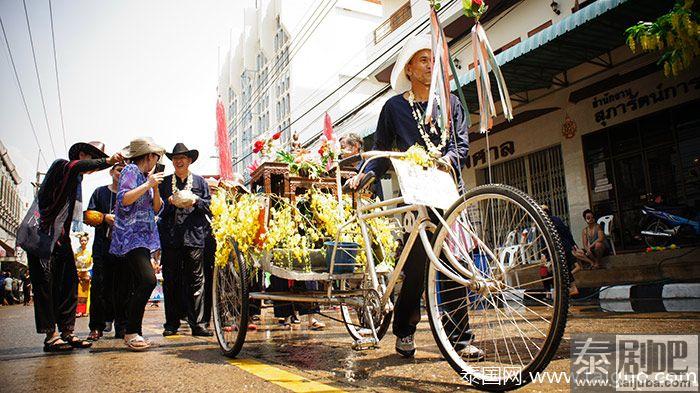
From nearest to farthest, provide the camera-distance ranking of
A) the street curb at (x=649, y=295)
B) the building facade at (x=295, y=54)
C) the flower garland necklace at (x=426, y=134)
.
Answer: the flower garland necklace at (x=426, y=134)
the street curb at (x=649, y=295)
the building facade at (x=295, y=54)

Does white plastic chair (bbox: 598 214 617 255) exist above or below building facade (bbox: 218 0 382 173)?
below

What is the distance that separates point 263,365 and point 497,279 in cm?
170

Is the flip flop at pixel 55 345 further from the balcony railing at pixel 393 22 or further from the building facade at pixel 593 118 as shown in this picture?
the balcony railing at pixel 393 22

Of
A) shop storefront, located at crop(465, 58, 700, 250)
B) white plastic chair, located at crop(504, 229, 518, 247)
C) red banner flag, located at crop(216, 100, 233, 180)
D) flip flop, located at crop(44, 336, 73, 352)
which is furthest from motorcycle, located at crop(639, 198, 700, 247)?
red banner flag, located at crop(216, 100, 233, 180)

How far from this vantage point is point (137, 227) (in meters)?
4.50

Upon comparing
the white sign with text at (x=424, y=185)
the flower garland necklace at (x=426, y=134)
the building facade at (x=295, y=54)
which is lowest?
the white sign with text at (x=424, y=185)

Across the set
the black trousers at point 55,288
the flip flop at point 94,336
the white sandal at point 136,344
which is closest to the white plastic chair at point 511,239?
the white sandal at point 136,344

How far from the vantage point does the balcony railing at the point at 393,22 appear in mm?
21641

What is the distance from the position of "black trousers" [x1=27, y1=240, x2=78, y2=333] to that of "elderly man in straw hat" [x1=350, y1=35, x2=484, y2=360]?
3.04 meters

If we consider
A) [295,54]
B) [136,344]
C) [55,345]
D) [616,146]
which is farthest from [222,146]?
[295,54]

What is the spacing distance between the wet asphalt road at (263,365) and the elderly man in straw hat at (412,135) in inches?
10.9

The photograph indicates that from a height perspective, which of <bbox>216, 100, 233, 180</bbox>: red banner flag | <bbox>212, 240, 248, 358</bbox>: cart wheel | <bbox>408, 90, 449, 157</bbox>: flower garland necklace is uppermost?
<bbox>216, 100, 233, 180</bbox>: red banner flag

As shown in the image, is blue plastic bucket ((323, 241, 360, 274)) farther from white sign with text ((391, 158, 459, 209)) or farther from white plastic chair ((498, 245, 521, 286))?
white plastic chair ((498, 245, 521, 286))

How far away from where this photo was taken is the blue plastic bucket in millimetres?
Answer: 3742
